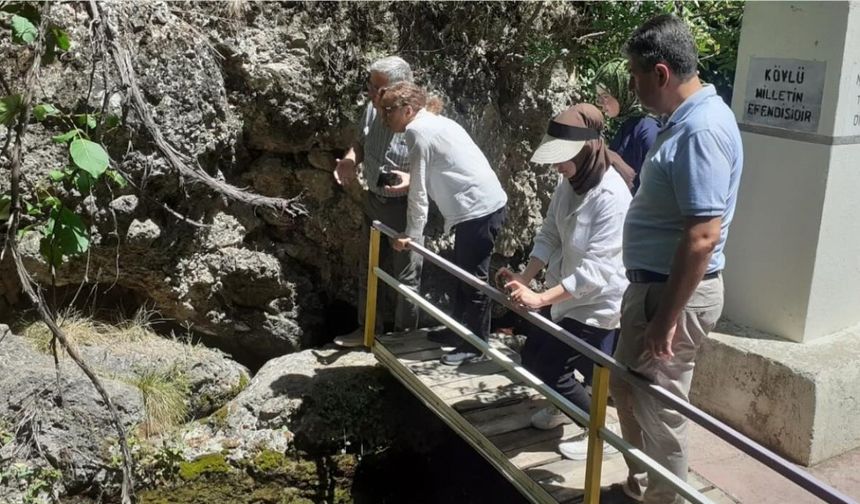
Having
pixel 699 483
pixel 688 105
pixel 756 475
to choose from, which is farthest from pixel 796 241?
pixel 688 105

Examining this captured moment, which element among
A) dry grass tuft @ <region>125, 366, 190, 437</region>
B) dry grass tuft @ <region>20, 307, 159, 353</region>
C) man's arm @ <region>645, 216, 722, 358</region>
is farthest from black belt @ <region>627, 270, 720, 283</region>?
dry grass tuft @ <region>20, 307, 159, 353</region>

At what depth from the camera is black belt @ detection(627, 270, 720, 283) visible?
3.14 meters

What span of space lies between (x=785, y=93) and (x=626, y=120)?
100cm

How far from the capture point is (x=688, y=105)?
116 inches

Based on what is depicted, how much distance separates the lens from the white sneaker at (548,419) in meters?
4.45

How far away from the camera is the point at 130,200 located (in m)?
5.79

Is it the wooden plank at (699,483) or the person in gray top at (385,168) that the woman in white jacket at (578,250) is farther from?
the person in gray top at (385,168)

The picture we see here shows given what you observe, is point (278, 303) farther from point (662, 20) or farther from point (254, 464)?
point (662, 20)

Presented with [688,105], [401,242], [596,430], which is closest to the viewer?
[688,105]

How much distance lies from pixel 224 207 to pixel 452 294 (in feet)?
5.91

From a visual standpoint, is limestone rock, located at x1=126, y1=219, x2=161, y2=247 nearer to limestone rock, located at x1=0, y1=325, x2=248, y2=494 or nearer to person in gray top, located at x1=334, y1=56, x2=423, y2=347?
limestone rock, located at x1=0, y1=325, x2=248, y2=494

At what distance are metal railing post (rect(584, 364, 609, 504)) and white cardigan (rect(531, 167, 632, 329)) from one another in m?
0.47

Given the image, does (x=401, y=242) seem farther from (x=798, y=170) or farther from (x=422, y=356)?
(x=798, y=170)

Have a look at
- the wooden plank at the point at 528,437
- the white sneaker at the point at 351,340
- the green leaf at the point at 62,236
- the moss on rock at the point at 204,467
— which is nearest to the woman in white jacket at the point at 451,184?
the wooden plank at the point at 528,437
